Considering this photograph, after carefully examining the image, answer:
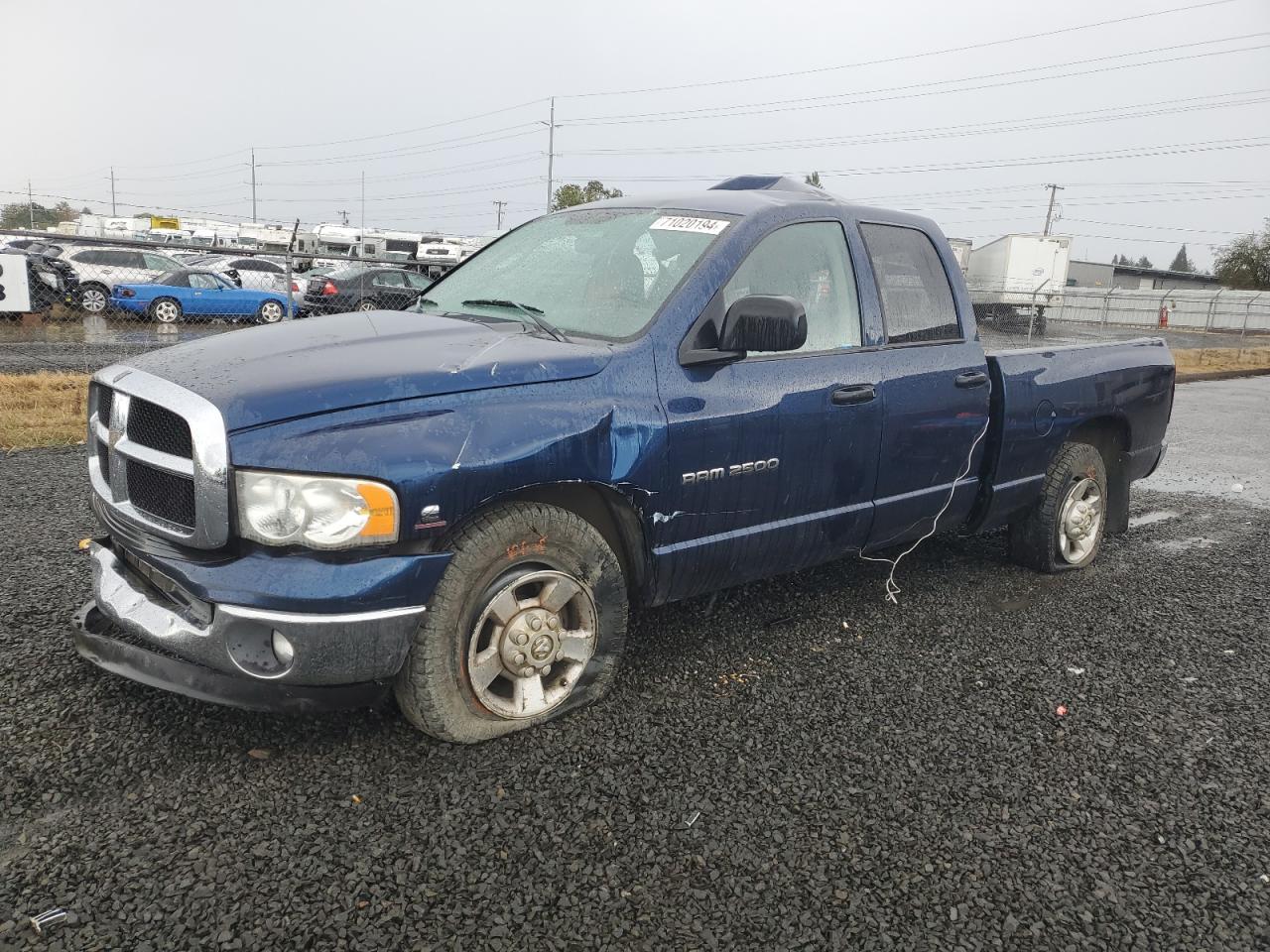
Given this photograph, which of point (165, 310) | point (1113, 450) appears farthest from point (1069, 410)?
point (165, 310)

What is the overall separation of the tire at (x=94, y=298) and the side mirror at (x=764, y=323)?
64.2 feet

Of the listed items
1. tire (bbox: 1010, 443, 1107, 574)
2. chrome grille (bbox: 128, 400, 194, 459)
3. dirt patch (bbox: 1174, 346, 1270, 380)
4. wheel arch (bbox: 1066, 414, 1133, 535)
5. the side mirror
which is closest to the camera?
chrome grille (bbox: 128, 400, 194, 459)

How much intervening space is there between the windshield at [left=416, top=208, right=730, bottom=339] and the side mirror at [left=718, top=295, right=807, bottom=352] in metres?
0.30

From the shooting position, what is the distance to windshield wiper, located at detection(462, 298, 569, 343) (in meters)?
3.36

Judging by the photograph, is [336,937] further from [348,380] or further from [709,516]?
[709,516]

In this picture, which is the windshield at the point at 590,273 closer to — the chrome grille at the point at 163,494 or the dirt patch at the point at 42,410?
the chrome grille at the point at 163,494

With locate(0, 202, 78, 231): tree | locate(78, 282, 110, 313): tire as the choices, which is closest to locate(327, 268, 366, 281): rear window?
locate(78, 282, 110, 313): tire

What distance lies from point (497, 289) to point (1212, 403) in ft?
47.0

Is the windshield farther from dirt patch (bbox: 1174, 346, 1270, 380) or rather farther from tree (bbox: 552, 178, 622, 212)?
tree (bbox: 552, 178, 622, 212)

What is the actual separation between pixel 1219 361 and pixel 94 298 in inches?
1045

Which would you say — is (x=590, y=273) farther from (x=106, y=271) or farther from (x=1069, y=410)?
(x=106, y=271)

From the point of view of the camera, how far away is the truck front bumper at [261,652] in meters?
2.55

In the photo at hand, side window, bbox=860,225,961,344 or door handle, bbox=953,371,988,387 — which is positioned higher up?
side window, bbox=860,225,961,344

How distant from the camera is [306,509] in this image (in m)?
2.52
